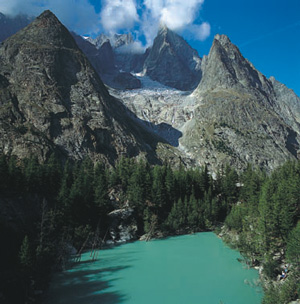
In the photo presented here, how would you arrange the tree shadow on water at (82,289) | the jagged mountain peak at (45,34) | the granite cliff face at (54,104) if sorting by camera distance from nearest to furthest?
1. the tree shadow on water at (82,289)
2. the granite cliff face at (54,104)
3. the jagged mountain peak at (45,34)

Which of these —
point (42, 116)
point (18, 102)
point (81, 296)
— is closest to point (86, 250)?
point (81, 296)

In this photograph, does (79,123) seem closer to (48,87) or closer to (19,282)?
(48,87)

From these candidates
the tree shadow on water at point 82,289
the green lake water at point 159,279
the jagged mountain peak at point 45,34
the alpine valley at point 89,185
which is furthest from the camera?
the jagged mountain peak at point 45,34

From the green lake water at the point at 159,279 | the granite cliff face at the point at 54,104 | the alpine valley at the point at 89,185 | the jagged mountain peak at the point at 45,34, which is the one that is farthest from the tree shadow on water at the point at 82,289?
the jagged mountain peak at the point at 45,34

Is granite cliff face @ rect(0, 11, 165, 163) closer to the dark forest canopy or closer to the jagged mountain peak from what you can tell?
the jagged mountain peak

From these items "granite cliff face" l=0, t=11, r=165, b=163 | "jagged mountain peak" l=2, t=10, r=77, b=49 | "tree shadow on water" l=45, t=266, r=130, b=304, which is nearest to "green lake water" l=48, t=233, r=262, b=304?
"tree shadow on water" l=45, t=266, r=130, b=304

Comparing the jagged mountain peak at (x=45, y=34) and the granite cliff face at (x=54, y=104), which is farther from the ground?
the jagged mountain peak at (x=45, y=34)

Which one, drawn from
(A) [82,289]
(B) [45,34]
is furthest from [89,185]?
(B) [45,34]

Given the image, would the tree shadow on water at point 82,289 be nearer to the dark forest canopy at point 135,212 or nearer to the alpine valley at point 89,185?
the alpine valley at point 89,185
